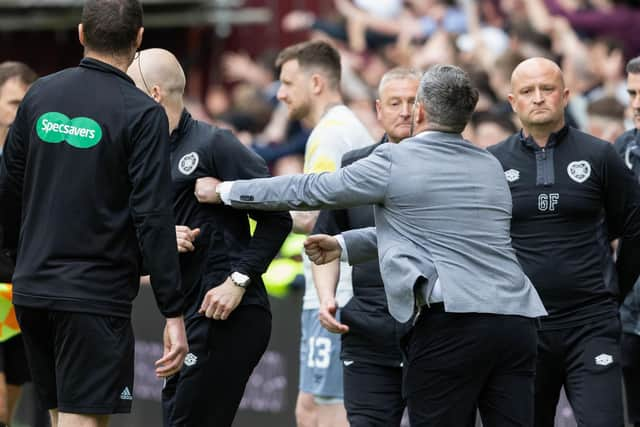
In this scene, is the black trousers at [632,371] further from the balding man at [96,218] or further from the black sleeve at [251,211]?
the balding man at [96,218]

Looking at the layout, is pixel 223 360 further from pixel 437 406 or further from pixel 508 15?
pixel 508 15

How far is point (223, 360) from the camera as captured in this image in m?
5.97

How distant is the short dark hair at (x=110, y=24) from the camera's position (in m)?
5.20

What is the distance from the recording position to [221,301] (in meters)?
5.86

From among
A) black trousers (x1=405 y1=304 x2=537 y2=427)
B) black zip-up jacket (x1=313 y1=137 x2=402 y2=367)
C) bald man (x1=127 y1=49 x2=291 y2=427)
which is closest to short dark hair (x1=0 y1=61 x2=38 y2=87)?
bald man (x1=127 y1=49 x2=291 y2=427)

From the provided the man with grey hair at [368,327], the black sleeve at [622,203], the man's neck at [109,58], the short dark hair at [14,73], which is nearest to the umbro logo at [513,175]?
the black sleeve at [622,203]

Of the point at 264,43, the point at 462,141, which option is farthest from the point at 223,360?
the point at 264,43

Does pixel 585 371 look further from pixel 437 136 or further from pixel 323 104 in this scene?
pixel 323 104

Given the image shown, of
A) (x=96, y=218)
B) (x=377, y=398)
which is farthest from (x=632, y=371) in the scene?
(x=96, y=218)

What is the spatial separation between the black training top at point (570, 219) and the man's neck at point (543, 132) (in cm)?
6

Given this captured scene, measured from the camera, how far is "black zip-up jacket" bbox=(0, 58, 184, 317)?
5.15m

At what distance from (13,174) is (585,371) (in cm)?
294

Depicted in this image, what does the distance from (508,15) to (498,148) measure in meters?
6.44

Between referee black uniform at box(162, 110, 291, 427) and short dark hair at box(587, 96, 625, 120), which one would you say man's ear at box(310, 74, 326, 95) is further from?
short dark hair at box(587, 96, 625, 120)
